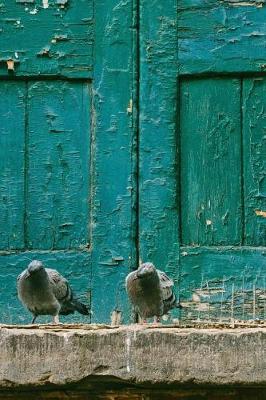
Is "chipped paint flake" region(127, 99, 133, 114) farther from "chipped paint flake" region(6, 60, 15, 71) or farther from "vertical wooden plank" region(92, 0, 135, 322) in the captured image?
"chipped paint flake" region(6, 60, 15, 71)

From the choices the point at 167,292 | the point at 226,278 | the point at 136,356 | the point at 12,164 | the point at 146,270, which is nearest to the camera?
the point at 136,356

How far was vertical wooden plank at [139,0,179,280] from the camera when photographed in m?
5.93

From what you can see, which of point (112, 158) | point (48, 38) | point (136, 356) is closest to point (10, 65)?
point (48, 38)

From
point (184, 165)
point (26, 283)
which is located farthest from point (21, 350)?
point (184, 165)

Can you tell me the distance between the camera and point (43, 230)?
5.96 metres

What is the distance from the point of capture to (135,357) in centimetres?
504

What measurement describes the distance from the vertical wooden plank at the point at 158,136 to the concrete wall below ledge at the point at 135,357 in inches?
34.6

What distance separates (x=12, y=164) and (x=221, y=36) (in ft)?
2.71

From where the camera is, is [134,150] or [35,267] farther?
[134,150]

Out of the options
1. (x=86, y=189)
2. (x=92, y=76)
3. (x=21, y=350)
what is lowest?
(x=21, y=350)

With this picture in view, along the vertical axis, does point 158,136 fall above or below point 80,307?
above

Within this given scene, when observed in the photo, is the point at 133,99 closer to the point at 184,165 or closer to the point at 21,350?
the point at 184,165

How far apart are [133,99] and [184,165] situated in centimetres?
28

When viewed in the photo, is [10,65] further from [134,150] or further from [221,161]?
[221,161]
